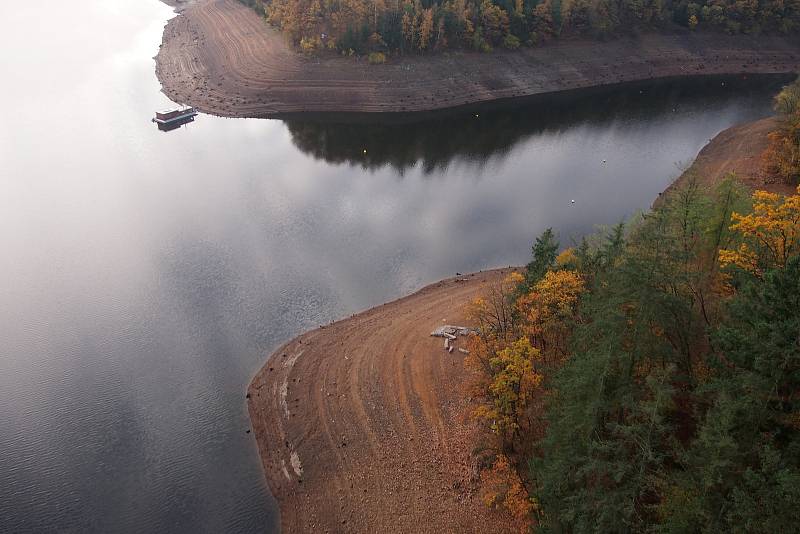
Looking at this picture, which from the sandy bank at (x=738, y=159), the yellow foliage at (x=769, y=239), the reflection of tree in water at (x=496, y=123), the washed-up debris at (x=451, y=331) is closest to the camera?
the yellow foliage at (x=769, y=239)

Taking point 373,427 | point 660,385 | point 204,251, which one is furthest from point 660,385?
point 204,251

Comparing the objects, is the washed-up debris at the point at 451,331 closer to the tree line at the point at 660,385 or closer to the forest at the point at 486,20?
the tree line at the point at 660,385

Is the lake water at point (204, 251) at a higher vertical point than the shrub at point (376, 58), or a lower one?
lower

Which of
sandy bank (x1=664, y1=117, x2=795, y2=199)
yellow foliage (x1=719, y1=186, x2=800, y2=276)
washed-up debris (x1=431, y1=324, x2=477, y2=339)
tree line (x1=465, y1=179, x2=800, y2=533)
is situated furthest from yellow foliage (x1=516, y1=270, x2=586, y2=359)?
sandy bank (x1=664, y1=117, x2=795, y2=199)

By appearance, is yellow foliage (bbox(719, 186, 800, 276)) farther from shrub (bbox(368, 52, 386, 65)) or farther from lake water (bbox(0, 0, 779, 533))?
shrub (bbox(368, 52, 386, 65))

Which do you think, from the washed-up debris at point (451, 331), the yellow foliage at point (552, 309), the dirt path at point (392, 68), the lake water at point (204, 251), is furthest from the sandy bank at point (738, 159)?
the yellow foliage at point (552, 309)

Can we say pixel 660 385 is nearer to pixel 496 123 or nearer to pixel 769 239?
pixel 769 239

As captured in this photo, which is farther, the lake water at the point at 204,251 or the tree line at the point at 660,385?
the lake water at the point at 204,251
